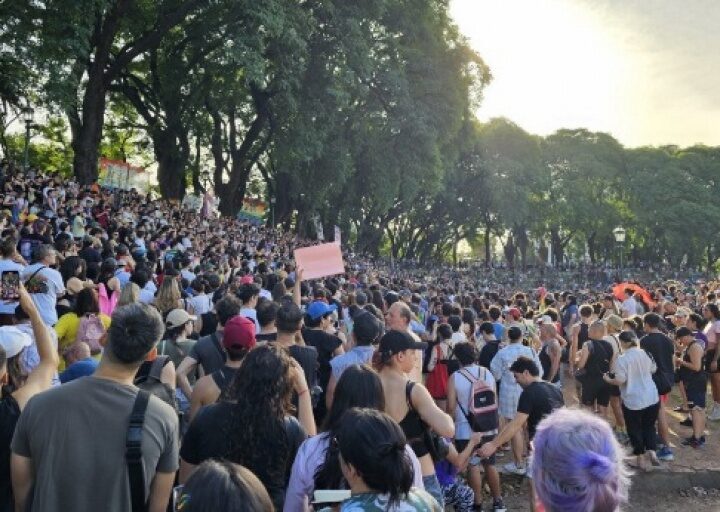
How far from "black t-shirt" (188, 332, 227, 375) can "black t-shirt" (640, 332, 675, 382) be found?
239 inches

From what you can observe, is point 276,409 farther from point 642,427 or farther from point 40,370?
point 642,427

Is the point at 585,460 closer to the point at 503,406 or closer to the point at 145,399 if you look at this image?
the point at 145,399

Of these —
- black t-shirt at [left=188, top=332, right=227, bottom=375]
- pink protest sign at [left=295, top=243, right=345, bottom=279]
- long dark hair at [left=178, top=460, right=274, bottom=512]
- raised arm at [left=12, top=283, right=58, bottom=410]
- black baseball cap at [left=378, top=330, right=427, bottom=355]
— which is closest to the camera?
long dark hair at [left=178, top=460, right=274, bottom=512]

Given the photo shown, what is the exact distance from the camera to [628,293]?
15898 mm

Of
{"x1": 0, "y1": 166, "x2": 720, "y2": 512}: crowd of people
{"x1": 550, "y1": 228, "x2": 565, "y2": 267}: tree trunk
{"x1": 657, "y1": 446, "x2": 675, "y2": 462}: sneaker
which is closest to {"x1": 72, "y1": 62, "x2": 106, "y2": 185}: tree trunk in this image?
{"x1": 0, "y1": 166, "x2": 720, "y2": 512}: crowd of people

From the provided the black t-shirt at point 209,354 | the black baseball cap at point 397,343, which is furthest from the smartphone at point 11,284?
the black baseball cap at point 397,343

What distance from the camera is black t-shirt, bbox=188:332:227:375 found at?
5.02 m

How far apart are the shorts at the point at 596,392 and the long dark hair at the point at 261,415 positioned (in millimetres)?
6862

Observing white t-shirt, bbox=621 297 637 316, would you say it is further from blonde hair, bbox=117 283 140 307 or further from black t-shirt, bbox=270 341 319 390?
blonde hair, bbox=117 283 140 307

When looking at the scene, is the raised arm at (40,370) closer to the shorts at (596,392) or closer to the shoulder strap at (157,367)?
the shoulder strap at (157,367)

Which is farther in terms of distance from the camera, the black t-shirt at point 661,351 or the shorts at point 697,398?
the shorts at point 697,398

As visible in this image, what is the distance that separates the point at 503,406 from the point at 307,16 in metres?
17.6

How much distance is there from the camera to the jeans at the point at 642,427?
780 centimetres

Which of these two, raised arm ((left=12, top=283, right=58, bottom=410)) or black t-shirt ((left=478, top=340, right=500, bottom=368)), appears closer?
raised arm ((left=12, top=283, right=58, bottom=410))
